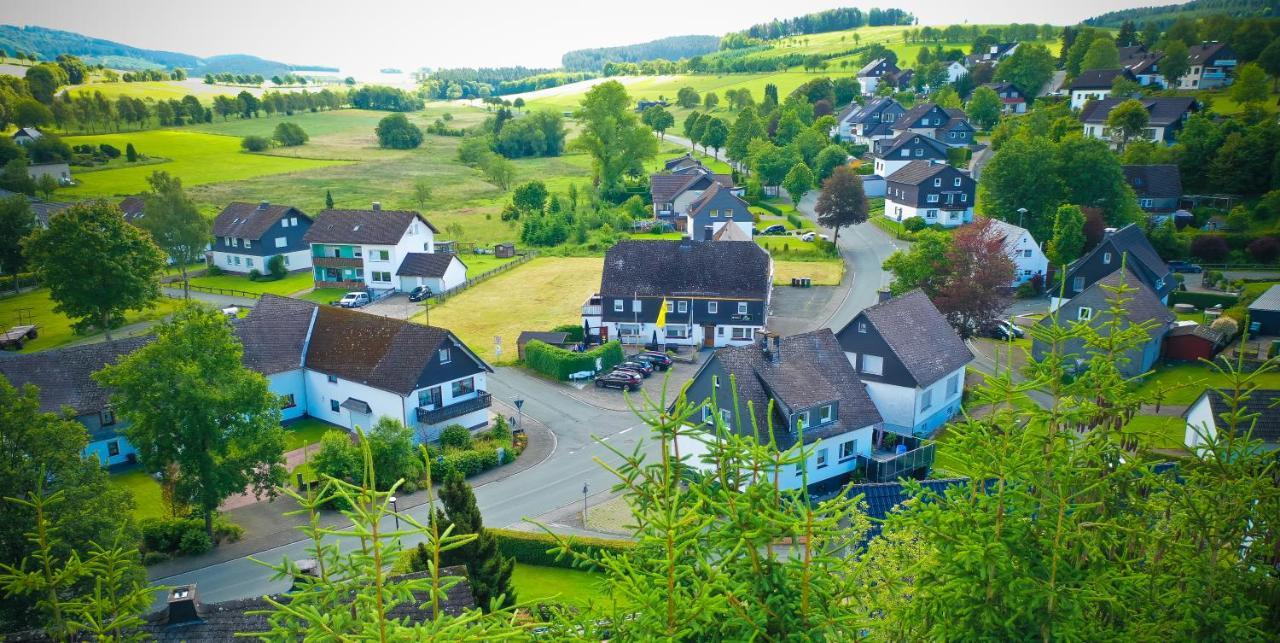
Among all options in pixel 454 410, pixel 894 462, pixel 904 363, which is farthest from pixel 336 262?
pixel 894 462

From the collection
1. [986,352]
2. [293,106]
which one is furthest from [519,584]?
[293,106]

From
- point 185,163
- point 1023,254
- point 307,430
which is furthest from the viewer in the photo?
point 185,163

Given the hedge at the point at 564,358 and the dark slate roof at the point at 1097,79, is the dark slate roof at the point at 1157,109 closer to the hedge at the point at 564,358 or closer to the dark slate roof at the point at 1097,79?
the dark slate roof at the point at 1097,79

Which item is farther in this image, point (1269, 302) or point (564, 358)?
point (1269, 302)

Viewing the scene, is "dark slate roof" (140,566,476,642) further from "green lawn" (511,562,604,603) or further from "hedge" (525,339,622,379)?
"hedge" (525,339,622,379)

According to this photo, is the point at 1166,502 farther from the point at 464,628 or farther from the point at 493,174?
the point at 493,174

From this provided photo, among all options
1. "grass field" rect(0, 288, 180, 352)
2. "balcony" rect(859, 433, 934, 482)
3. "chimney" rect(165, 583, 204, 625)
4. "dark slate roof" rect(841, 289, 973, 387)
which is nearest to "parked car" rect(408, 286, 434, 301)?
"grass field" rect(0, 288, 180, 352)

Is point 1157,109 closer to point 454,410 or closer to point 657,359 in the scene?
point 657,359
